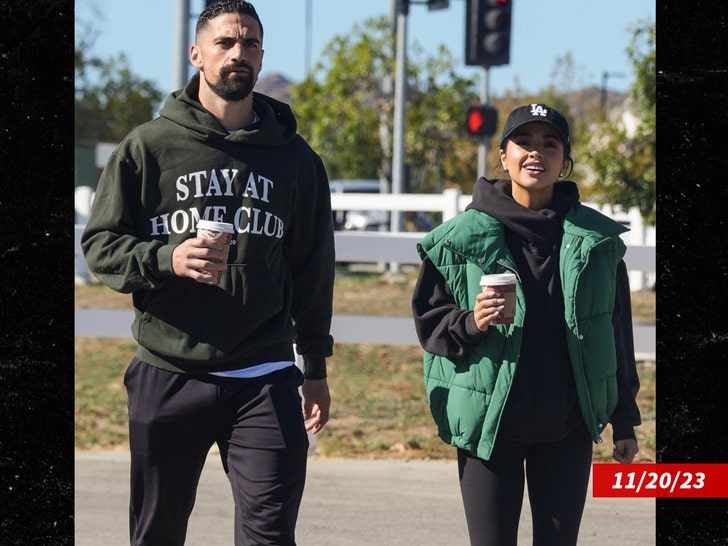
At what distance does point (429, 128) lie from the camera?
2638 centimetres

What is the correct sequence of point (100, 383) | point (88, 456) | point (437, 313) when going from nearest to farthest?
1. point (437, 313)
2. point (88, 456)
3. point (100, 383)

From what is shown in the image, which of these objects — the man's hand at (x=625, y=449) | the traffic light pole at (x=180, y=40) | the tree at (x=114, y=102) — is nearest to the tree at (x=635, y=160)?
the traffic light pole at (x=180, y=40)

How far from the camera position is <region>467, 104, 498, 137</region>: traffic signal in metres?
15.2

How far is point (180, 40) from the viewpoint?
9844mm

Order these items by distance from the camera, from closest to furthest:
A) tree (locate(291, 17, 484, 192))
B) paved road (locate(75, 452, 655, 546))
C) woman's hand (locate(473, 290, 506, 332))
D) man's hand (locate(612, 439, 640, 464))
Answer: woman's hand (locate(473, 290, 506, 332)) < man's hand (locate(612, 439, 640, 464)) < paved road (locate(75, 452, 655, 546)) < tree (locate(291, 17, 484, 192))

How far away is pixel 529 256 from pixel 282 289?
30.4 inches

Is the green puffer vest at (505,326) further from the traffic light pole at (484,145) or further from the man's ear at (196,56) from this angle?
the traffic light pole at (484,145)

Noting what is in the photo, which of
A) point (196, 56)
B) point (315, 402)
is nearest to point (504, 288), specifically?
point (315, 402)

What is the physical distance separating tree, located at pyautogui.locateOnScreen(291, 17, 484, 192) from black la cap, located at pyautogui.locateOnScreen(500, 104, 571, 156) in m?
21.7

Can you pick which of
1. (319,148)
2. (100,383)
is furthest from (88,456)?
(319,148)

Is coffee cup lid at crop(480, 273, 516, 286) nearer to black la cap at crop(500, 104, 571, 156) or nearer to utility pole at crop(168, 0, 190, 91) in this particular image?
black la cap at crop(500, 104, 571, 156)

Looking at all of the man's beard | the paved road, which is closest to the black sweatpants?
the man's beard

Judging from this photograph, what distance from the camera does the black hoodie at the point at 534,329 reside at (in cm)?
399
